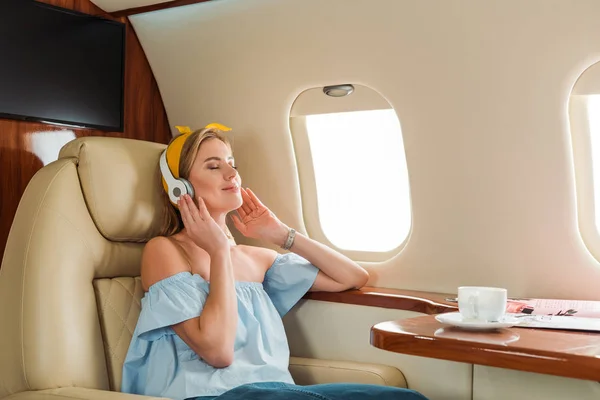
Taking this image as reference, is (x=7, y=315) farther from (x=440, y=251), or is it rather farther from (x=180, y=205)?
(x=440, y=251)

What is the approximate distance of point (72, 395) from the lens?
197cm

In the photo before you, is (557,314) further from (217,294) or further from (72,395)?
(72,395)

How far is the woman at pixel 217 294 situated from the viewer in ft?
7.06

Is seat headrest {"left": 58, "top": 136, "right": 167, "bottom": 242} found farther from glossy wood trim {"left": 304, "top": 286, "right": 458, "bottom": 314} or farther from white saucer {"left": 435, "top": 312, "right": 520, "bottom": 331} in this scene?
white saucer {"left": 435, "top": 312, "right": 520, "bottom": 331}

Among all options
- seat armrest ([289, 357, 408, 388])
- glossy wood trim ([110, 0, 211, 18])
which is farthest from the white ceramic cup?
glossy wood trim ([110, 0, 211, 18])

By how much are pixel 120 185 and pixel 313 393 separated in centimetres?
94

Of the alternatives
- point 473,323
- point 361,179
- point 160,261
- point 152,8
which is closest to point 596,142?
point 361,179

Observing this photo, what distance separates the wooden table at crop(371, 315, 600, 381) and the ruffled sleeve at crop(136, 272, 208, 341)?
2.09 feet

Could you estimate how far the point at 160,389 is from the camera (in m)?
2.23

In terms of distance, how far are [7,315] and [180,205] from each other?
61cm

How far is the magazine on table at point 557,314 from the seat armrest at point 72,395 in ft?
3.38

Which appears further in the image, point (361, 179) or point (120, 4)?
point (361, 179)

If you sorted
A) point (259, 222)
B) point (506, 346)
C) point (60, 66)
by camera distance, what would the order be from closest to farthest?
point (506, 346) < point (259, 222) < point (60, 66)

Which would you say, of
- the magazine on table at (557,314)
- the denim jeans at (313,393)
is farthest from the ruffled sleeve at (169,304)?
the magazine on table at (557,314)
